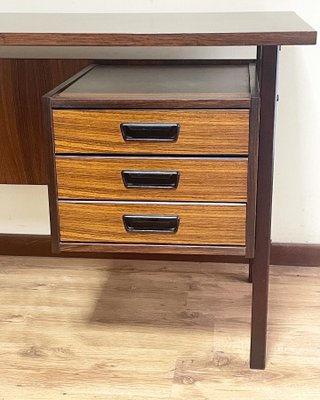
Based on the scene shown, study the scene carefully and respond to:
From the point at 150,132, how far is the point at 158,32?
20cm

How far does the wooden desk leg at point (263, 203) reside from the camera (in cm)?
135

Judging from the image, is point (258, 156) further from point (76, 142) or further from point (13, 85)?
point (13, 85)

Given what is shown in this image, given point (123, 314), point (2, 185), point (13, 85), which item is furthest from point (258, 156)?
point (2, 185)

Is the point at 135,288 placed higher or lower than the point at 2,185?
lower

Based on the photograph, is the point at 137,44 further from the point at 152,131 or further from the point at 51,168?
the point at 51,168

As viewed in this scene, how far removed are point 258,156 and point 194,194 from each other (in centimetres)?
15

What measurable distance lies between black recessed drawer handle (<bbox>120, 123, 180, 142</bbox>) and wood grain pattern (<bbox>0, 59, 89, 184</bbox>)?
1.61 ft

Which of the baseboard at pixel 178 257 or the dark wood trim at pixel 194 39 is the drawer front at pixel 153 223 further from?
the baseboard at pixel 178 257

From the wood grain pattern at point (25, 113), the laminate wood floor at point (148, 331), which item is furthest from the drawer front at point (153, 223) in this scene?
the wood grain pattern at point (25, 113)

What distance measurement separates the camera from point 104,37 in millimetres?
1298

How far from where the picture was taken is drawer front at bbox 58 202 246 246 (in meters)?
1.41

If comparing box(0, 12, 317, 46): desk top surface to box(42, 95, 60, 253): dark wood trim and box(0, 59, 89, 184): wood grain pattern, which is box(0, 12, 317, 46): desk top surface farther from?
box(0, 59, 89, 184): wood grain pattern

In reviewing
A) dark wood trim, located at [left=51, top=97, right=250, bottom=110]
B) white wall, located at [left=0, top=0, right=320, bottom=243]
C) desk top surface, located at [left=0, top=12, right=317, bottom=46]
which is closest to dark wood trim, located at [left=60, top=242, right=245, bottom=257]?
dark wood trim, located at [left=51, top=97, right=250, bottom=110]

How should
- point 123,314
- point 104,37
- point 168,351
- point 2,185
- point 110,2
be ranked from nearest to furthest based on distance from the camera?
point 104,37 → point 168,351 → point 123,314 → point 110,2 → point 2,185
